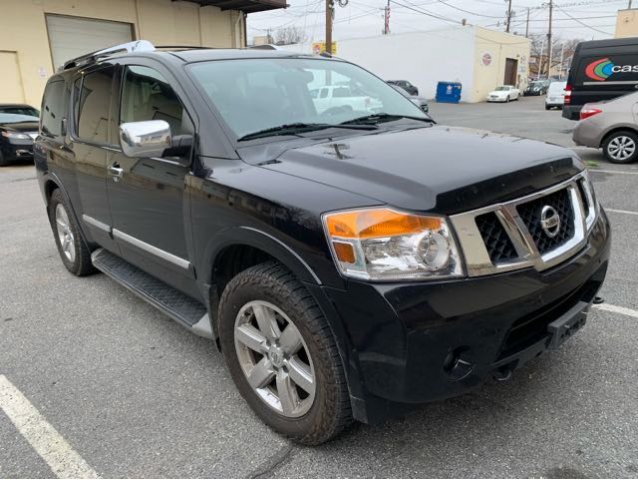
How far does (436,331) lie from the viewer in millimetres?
1950

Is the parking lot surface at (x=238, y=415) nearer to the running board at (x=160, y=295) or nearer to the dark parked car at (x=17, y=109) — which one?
the running board at (x=160, y=295)

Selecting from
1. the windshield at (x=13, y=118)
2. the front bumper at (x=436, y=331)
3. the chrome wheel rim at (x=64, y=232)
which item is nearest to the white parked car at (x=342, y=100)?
the front bumper at (x=436, y=331)

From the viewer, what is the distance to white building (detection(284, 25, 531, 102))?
42.3 metres

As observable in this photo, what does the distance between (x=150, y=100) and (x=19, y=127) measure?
11.7 m

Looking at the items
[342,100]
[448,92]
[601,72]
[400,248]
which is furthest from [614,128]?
[448,92]

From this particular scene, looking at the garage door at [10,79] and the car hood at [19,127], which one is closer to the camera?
the car hood at [19,127]

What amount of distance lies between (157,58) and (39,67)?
1769 cm

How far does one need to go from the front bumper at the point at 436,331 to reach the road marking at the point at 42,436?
1.34m

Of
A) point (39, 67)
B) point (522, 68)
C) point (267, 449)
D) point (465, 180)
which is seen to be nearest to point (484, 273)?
point (465, 180)

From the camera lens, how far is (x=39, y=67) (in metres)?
18.1

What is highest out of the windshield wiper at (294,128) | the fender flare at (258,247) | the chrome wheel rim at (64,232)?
the windshield wiper at (294,128)

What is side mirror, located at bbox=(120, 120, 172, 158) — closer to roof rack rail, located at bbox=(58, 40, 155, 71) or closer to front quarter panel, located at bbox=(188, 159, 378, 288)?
front quarter panel, located at bbox=(188, 159, 378, 288)

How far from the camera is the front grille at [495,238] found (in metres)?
2.07

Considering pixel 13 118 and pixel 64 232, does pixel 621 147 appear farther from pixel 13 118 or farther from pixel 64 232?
pixel 13 118
